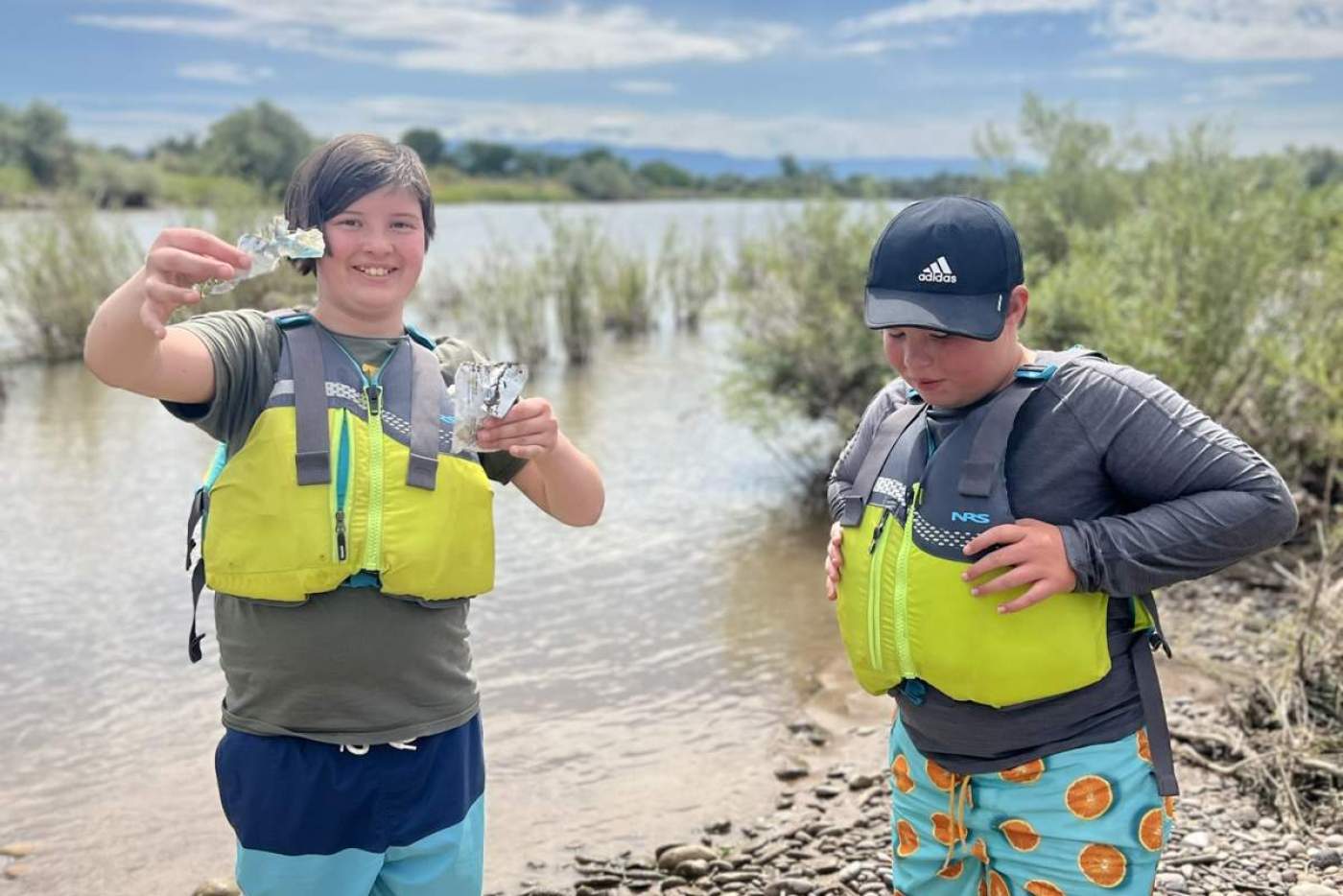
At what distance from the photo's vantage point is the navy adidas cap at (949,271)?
2.35 meters

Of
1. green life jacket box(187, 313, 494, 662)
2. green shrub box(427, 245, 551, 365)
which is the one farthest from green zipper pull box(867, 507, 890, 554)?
green shrub box(427, 245, 551, 365)

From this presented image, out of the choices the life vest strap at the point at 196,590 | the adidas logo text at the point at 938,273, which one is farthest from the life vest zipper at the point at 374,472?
the adidas logo text at the point at 938,273

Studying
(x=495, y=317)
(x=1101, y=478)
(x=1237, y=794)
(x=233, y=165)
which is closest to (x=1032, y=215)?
(x=495, y=317)

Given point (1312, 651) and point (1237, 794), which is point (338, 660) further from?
point (1312, 651)

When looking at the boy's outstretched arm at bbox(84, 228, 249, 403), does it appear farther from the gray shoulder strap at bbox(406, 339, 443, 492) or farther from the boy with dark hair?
the gray shoulder strap at bbox(406, 339, 443, 492)

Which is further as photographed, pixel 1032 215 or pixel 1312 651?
pixel 1032 215

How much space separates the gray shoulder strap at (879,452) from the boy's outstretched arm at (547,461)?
55 cm

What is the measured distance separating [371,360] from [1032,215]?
37.3 ft

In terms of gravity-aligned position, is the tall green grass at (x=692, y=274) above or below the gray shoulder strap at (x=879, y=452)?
below

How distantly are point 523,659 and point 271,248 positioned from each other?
466cm

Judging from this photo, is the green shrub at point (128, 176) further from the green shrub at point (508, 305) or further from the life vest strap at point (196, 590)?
the life vest strap at point (196, 590)

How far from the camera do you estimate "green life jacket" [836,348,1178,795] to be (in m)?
2.34

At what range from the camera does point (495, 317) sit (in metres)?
18.2

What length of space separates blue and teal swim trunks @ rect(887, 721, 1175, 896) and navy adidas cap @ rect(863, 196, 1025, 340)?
864mm
